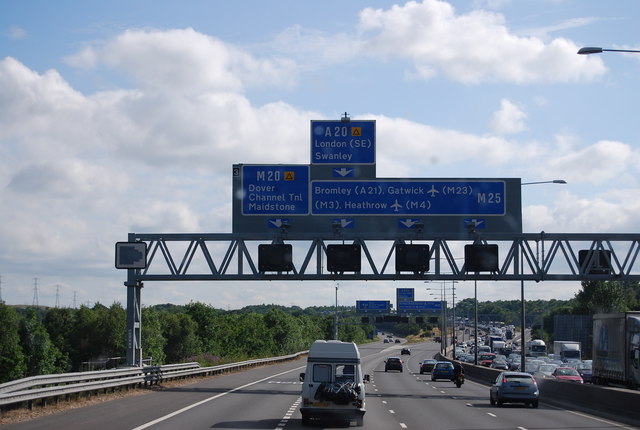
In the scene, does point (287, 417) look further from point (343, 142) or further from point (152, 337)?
point (152, 337)

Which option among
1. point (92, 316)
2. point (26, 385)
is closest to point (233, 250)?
point (26, 385)

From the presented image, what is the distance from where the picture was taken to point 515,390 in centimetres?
3541

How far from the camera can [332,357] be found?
2452cm

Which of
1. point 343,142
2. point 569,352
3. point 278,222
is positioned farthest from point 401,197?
point 569,352

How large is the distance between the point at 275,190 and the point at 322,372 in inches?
619

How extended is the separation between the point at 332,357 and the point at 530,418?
8093mm

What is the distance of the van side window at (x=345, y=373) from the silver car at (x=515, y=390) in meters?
12.7

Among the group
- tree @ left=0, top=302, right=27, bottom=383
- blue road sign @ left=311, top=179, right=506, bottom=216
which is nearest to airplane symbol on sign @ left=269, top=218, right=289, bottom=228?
blue road sign @ left=311, top=179, right=506, bottom=216

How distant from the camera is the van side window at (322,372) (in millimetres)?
24328

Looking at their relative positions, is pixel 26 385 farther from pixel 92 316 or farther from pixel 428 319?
pixel 428 319

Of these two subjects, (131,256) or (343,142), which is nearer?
(343,142)

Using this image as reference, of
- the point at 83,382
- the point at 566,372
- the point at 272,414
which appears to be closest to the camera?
the point at 272,414

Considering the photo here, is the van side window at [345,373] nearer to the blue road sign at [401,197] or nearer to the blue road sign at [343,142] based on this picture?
the blue road sign at [401,197]

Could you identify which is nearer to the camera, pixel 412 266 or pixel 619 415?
pixel 619 415
